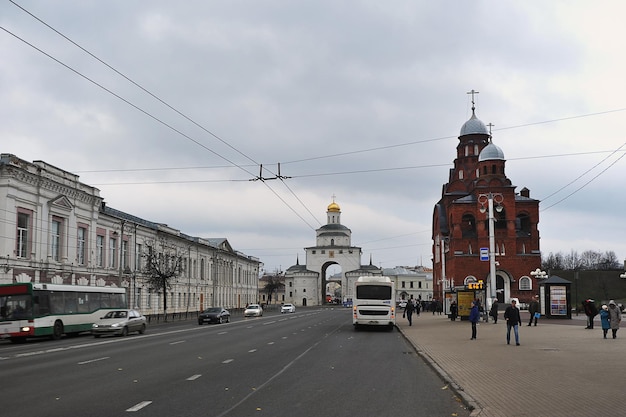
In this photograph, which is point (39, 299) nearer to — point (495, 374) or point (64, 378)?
point (64, 378)

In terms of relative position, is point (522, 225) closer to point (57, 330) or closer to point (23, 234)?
point (23, 234)

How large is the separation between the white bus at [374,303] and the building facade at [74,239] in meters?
20.9

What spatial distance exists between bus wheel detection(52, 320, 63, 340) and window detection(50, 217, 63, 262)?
14161mm

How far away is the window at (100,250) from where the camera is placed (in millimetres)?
52781

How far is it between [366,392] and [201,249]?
7182 centimetres

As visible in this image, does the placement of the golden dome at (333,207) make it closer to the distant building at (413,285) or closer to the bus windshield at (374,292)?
the distant building at (413,285)

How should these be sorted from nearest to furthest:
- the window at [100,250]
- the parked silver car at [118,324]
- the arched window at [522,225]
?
the parked silver car at [118,324] → the window at [100,250] → the arched window at [522,225]

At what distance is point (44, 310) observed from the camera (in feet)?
98.8

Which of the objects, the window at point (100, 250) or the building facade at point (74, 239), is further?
the window at point (100, 250)

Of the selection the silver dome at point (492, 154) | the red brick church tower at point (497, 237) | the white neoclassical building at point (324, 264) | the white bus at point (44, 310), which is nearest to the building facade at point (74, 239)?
the white bus at point (44, 310)

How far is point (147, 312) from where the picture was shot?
6212 cm

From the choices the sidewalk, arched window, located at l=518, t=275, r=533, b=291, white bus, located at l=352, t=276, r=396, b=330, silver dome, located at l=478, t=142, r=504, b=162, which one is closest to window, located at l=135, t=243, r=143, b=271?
white bus, located at l=352, t=276, r=396, b=330

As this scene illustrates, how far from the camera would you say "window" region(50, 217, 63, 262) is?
1758 inches

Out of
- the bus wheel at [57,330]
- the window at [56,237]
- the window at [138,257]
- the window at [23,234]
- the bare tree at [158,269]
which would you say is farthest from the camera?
the window at [138,257]
